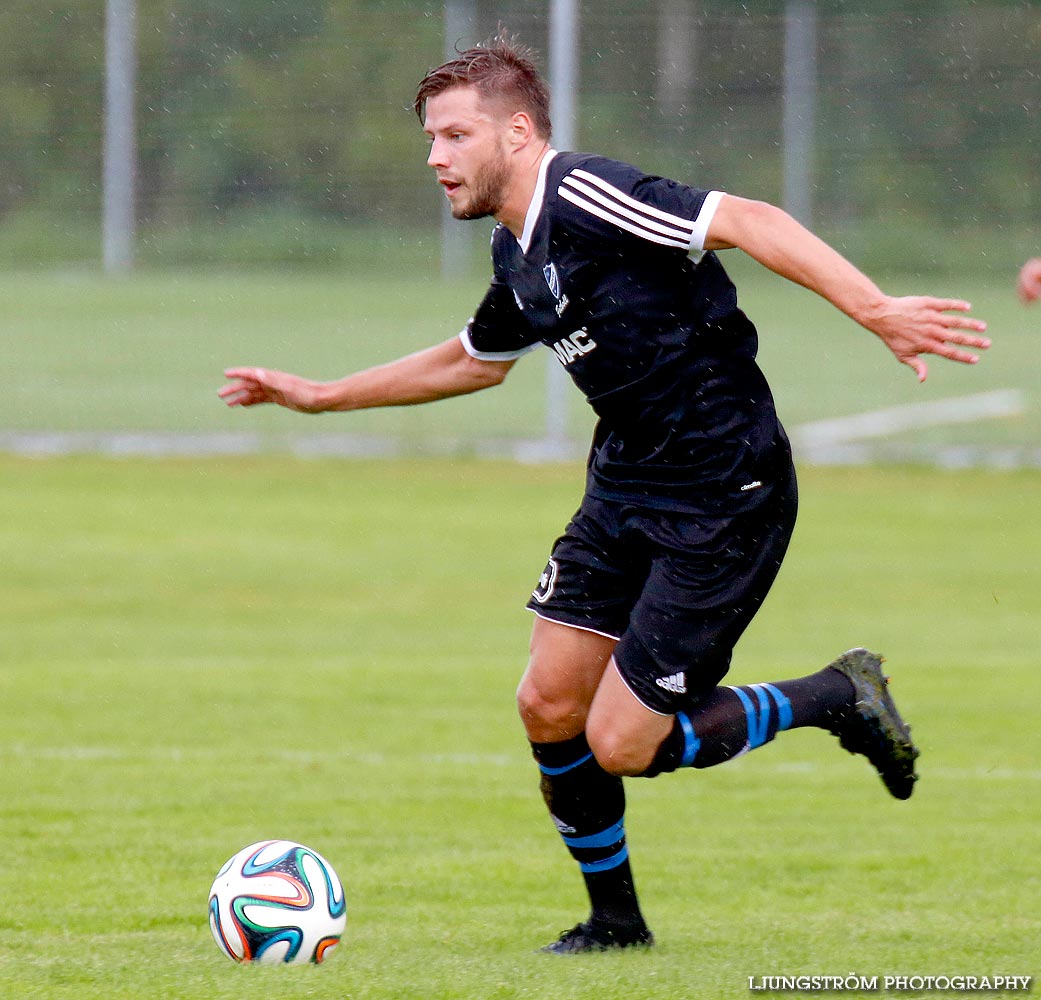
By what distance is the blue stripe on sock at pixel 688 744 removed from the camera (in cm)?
503

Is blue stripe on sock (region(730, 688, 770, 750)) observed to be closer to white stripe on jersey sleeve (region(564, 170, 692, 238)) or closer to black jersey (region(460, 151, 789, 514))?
black jersey (region(460, 151, 789, 514))

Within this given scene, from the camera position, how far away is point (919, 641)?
10.9 m

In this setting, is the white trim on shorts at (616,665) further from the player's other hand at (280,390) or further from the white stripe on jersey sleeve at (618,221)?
the white stripe on jersey sleeve at (618,221)

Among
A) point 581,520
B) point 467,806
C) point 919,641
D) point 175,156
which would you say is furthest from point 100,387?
point 581,520

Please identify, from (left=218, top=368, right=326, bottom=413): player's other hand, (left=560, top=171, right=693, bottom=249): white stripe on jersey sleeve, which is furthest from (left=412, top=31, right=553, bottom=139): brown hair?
(left=218, top=368, right=326, bottom=413): player's other hand

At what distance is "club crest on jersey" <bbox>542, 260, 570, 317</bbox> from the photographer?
477 centimetres

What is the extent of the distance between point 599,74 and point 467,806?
12.0 meters

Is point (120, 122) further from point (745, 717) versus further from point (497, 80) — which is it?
point (745, 717)

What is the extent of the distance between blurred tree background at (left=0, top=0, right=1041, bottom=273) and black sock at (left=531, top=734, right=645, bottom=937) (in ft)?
43.2

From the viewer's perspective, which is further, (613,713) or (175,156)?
(175,156)

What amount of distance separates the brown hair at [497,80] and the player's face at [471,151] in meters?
0.04

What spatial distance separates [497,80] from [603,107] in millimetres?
13415

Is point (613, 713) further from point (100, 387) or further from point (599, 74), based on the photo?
point (100, 387)

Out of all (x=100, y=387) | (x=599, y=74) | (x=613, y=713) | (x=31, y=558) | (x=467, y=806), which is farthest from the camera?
(x=100, y=387)
